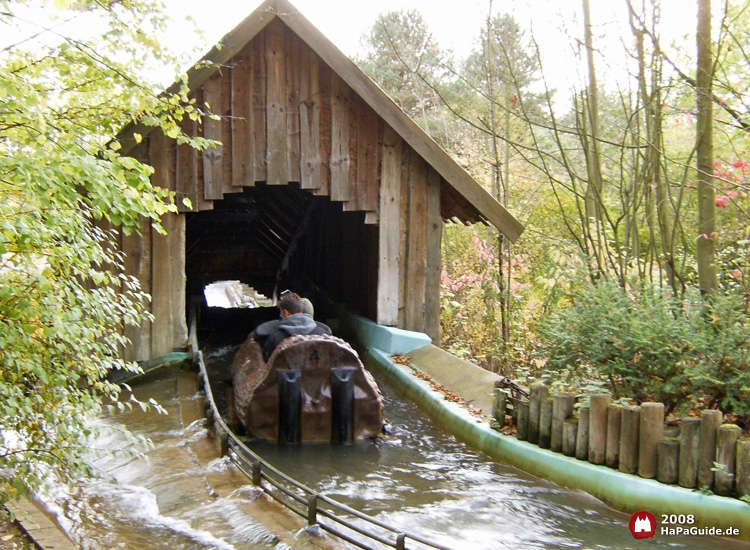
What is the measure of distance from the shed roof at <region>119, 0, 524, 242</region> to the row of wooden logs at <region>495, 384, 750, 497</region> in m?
4.17

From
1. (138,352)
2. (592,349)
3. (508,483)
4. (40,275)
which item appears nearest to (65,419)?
(40,275)

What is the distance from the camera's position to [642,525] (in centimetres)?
527

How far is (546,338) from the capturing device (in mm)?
7266

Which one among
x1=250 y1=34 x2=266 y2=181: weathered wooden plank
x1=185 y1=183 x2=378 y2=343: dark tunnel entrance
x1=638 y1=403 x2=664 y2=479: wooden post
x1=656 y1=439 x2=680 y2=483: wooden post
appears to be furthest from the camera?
x1=185 y1=183 x2=378 y2=343: dark tunnel entrance

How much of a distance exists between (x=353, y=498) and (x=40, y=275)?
316 centimetres

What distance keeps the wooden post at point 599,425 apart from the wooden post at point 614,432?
0.07 meters

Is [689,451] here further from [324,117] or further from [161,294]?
[161,294]

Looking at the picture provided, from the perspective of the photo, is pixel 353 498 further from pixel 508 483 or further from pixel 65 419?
pixel 65 419

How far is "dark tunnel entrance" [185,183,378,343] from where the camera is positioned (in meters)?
15.3

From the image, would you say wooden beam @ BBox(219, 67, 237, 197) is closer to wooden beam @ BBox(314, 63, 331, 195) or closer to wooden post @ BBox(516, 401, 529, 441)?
wooden beam @ BBox(314, 63, 331, 195)

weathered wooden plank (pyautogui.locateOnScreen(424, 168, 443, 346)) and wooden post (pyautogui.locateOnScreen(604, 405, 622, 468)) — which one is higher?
weathered wooden plank (pyautogui.locateOnScreen(424, 168, 443, 346))

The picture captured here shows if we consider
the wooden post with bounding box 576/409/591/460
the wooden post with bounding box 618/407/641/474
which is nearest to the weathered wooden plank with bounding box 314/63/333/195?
the wooden post with bounding box 576/409/591/460

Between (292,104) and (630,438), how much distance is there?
698 centimetres

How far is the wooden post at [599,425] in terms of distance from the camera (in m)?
6.02
